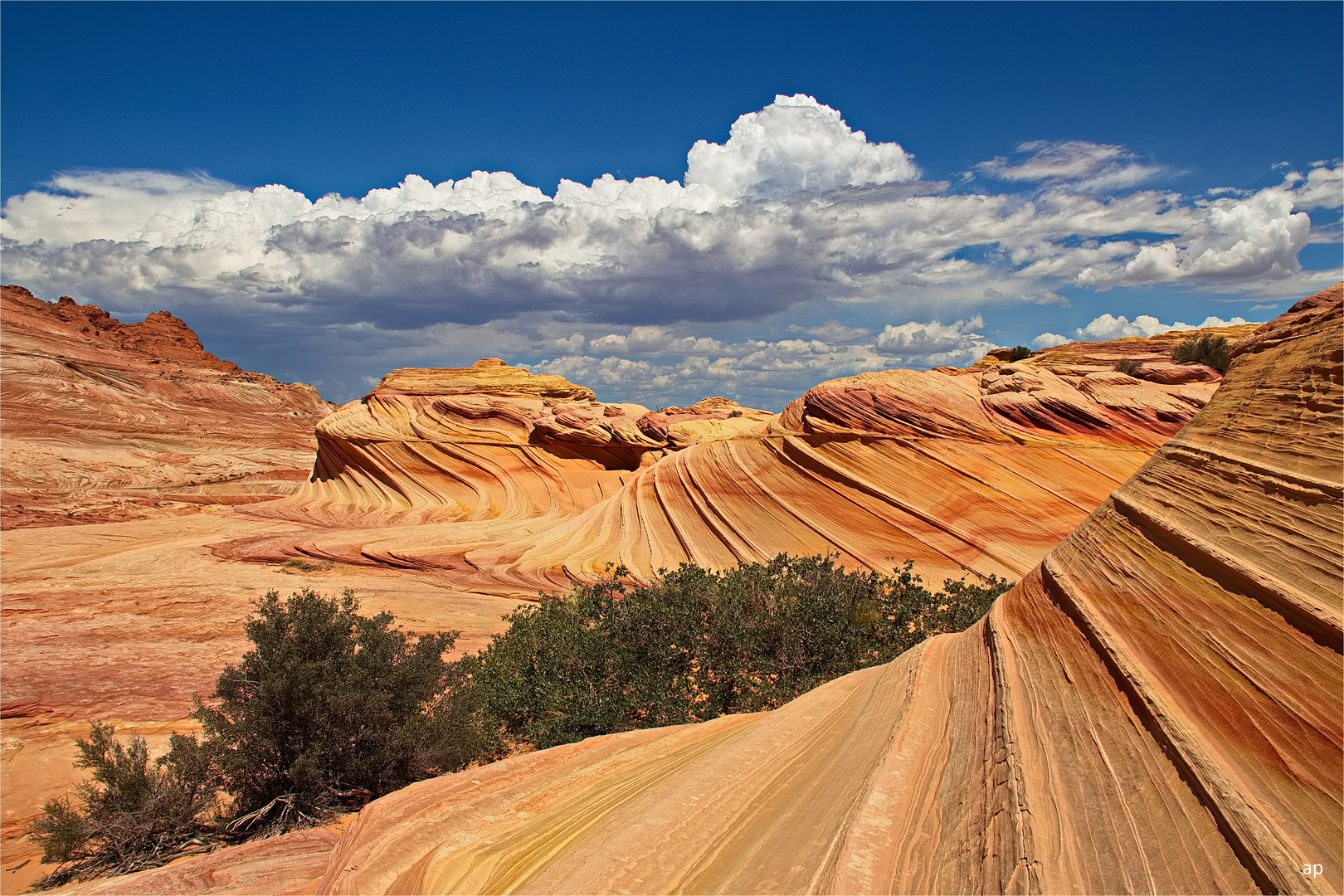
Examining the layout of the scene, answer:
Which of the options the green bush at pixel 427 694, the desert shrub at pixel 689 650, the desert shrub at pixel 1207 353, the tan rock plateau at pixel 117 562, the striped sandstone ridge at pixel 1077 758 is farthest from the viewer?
the desert shrub at pixel 1207 353

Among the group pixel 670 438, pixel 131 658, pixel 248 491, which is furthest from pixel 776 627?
pixel 248 491

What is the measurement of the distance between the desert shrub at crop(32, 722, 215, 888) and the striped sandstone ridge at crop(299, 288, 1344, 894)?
4.01 m

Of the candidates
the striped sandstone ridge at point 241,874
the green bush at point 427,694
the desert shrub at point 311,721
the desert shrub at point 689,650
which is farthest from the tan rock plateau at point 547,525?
the desert shrub at point 689,650

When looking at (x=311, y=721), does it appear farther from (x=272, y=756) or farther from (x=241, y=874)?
(x=241, y=874)

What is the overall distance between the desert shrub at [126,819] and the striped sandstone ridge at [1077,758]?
13.2ft

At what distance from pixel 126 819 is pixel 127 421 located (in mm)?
65620

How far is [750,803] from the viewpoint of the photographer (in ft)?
15.0

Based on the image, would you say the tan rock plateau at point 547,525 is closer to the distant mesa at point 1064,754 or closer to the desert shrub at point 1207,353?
the distant mesa at point 1064,754

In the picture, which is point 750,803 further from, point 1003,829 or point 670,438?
point 670,438

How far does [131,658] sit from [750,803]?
15191mm

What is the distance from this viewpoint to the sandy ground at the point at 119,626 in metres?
10.3

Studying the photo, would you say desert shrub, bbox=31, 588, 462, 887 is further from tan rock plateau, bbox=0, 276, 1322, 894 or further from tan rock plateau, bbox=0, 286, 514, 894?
tan rock plateau, bbox=0, 276, 1322, 894

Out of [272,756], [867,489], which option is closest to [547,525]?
[867,489]

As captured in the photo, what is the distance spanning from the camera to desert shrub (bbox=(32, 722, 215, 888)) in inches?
277
